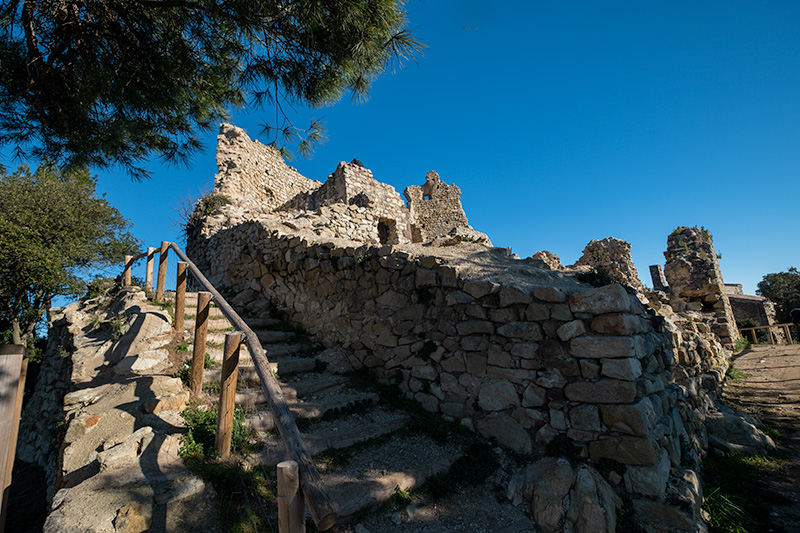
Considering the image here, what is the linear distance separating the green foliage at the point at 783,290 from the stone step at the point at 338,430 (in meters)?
30.0

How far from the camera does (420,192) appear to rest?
2120cm

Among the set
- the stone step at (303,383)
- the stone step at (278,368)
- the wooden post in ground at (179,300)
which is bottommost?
the stone step at (303,383)

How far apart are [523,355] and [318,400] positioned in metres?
2.53

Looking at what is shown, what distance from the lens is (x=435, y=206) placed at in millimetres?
20516

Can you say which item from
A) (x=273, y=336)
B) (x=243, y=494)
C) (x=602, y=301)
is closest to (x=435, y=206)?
(x=273, y=336)

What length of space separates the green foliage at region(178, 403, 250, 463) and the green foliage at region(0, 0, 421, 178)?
383 centimetres

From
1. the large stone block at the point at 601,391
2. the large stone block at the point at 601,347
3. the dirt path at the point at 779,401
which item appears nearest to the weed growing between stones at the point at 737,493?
the dirt path at the point at 779,401

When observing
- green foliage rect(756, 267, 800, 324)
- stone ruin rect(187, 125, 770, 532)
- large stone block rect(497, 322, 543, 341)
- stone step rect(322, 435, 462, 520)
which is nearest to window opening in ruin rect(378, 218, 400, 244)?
stone ruin rect(187, 125, 770, 532)

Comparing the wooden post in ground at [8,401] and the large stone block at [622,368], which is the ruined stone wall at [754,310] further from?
the wooden post in ground at [8,401]

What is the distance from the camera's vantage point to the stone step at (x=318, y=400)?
147 inches

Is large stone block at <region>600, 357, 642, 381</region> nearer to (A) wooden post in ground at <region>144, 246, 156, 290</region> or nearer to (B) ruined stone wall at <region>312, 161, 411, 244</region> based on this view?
(B) ruined stone wall at <region>312, 161, 411, 244</region>

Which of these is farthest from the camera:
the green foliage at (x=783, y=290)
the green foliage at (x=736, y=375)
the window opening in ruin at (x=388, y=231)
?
the green foliage at (x=783, y=290)

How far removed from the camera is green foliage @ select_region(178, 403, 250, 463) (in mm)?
2781

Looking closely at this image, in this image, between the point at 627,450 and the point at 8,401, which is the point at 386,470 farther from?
the point at 8,401
